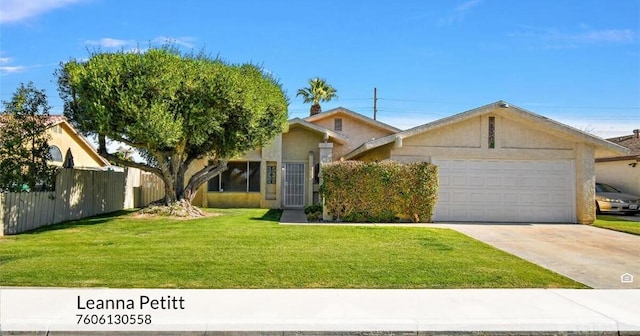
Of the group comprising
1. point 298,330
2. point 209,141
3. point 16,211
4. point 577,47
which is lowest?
point 298,330

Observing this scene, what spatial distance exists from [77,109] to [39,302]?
33.4 feet

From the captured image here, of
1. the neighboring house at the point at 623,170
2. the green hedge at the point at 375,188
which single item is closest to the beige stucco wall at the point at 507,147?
the green hedge at the point at 375,188

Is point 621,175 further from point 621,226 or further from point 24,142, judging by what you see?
point 24,142

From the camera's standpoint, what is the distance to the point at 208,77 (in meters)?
14.3

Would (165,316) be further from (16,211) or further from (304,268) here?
(16,211)

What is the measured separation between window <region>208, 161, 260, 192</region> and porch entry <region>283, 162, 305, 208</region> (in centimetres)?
136

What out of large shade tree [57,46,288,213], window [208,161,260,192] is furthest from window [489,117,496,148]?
window [208,161,260,192]

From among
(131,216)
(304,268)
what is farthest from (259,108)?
(304,268)

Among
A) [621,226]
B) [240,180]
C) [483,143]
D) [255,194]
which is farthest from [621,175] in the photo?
[240,180]

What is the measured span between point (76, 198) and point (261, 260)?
10.2 meters

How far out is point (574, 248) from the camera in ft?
34.2

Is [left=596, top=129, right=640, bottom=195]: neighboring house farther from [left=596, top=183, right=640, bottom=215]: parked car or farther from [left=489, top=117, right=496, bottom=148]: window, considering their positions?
[left=489, top=117, right=496, bottom=148]: window

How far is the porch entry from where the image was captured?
70.5 feet

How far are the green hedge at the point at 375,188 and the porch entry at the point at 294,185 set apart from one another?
6.67m
